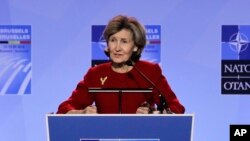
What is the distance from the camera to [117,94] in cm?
248

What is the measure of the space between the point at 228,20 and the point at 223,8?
0.09 meters

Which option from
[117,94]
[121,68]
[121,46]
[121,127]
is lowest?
[121,127]

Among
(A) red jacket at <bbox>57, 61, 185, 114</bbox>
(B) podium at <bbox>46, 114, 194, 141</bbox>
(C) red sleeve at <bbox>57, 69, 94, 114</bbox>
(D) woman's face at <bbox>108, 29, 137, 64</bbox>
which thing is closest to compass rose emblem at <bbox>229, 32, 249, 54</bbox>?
(A) red jacket at <bbox>57, 61, 185, 114</bbox>

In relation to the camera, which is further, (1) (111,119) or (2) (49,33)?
(2) (49,33)

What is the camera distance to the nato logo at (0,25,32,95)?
3801 mm

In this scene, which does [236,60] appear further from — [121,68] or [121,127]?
[121,127]

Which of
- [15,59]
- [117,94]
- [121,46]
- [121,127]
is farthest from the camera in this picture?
[15,59]

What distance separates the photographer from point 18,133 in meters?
3.83

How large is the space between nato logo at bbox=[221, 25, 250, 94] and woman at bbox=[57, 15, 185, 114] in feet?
3.60

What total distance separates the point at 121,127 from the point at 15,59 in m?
2.06

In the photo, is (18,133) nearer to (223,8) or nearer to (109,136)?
(223,8)

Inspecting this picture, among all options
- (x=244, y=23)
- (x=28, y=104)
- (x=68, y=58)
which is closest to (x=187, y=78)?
(x=244, y=23)

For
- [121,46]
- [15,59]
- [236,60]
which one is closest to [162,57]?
[236,60]

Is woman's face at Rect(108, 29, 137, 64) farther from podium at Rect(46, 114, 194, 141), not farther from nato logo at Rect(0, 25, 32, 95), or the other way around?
nato logo at Rect(0, 25, 32, 95)
